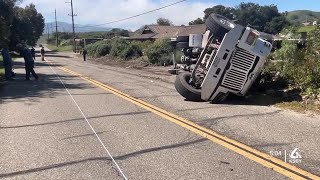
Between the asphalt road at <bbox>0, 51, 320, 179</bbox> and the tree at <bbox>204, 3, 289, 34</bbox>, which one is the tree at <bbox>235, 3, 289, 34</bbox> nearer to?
the tree at <bbox>204, 3, 289, 34</bbox>

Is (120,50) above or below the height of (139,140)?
below

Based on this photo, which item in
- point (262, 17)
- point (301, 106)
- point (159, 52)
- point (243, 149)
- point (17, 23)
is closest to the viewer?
point (243, 149)

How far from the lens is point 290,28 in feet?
42.8

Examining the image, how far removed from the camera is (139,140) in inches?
285

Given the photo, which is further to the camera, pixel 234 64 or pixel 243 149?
pixel 234 64

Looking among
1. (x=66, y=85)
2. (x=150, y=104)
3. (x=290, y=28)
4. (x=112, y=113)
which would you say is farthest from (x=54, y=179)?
(x=66, y=85)

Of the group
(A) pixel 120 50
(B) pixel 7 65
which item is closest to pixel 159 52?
(A) pixel 120 50

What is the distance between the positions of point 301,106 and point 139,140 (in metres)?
4.64

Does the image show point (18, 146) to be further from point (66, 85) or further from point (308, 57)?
point (66, 85)

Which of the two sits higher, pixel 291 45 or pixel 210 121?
pixel 291 45

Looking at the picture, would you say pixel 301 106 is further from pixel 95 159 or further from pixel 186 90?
pixel 95 159

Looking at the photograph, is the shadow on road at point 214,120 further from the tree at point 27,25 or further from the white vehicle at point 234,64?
the tree at point 27,25

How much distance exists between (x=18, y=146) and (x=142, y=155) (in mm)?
2187

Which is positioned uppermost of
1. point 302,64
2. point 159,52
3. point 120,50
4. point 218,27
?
point 218,27
